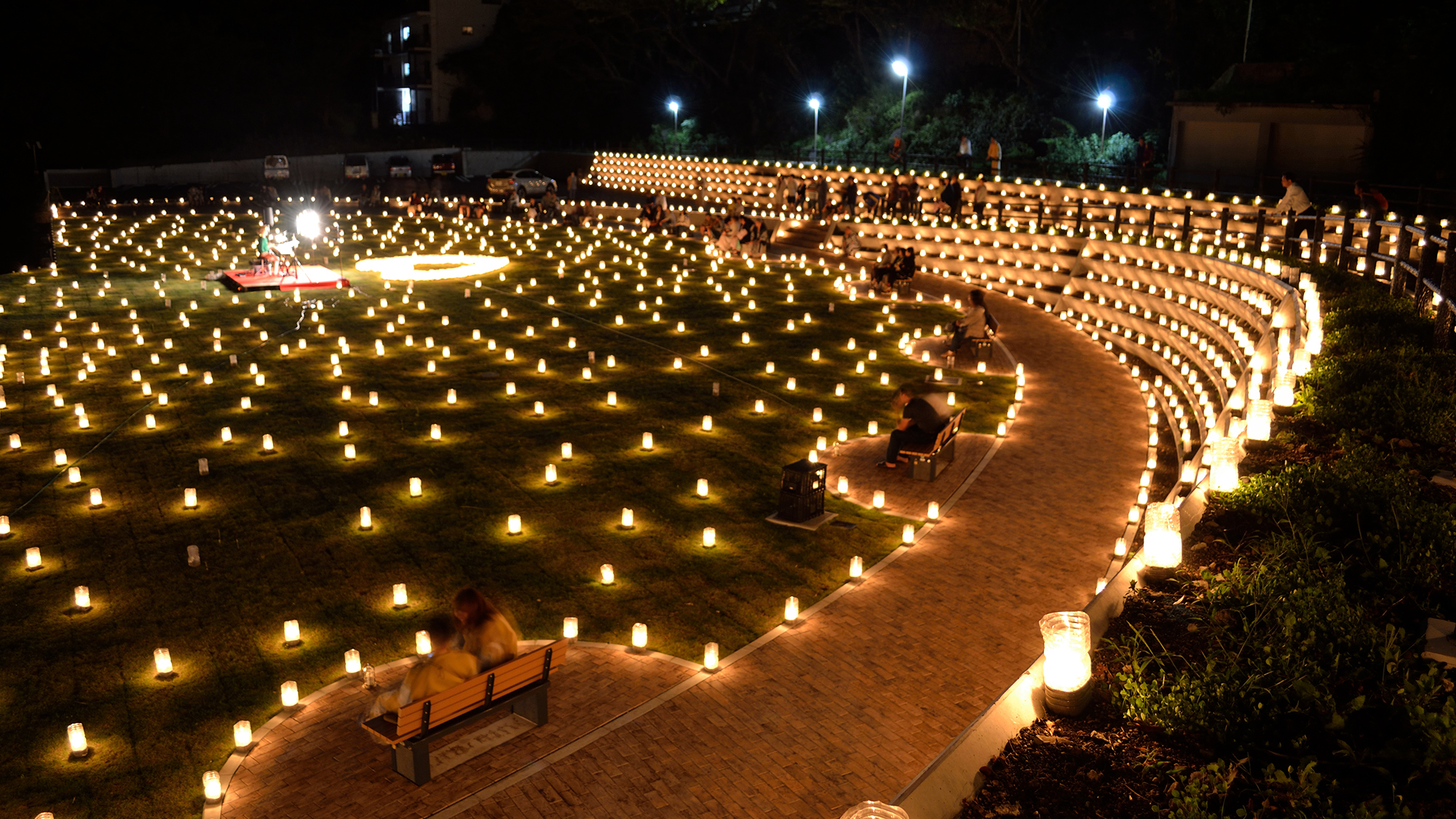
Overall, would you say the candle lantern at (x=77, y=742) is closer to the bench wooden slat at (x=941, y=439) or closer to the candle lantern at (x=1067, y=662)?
the candle lantern at (x=1067, y=662)

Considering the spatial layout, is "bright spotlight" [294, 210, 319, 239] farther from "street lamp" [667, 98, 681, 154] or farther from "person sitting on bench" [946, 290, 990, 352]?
"street lamp" [667, 98, 681, 154]

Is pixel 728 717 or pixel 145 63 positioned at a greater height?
pixel 145 63

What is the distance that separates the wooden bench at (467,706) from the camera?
7477 mm

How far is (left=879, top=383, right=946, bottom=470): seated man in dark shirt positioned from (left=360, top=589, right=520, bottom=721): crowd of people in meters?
7.42

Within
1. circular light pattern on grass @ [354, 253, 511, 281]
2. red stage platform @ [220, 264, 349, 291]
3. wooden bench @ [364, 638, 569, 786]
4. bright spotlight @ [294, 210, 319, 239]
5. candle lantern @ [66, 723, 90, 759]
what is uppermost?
bright spotlight @ [294, 210, 319, 239]

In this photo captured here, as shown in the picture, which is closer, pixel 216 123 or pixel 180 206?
pixel 180 206

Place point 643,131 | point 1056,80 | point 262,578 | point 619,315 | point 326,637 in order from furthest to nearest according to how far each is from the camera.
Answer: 1. point 643,131
2. point 1056,80
3. point 619,315
4. point 262,578
5. point 326,637

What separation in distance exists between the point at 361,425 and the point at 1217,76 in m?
39.5

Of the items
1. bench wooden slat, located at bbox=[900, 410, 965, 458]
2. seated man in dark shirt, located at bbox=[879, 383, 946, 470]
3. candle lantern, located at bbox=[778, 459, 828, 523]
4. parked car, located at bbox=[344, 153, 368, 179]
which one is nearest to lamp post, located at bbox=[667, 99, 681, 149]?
parked car, located at bbox=[344, 153, 368, 179]

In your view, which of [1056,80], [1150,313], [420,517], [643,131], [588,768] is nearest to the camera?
[588,768]

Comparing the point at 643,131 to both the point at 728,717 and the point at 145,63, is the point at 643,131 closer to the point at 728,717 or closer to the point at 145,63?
the point at 145,63

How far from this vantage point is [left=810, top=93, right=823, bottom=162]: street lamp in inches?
2115

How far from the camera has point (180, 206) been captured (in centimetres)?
5175

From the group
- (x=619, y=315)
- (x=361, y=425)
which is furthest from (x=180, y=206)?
(x=361, y=425)
